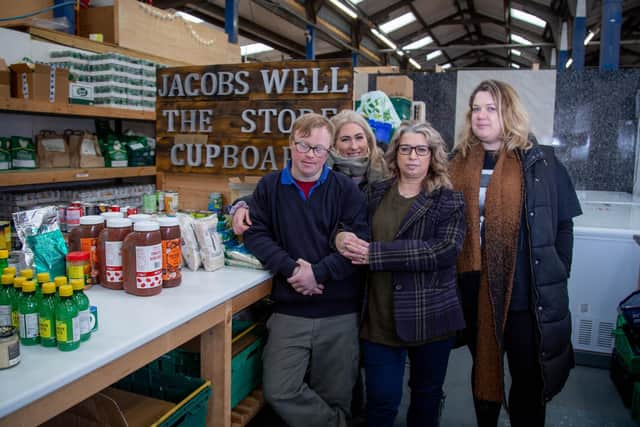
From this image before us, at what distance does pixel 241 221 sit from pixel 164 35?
9.38 ft

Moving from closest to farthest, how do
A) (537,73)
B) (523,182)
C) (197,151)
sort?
(523,182) < (197,151) < (537,73)

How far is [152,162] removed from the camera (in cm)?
409

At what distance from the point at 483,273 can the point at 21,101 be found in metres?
2.71

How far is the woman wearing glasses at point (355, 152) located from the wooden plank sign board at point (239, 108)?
0.26m

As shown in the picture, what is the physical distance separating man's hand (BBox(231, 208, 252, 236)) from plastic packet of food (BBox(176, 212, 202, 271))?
0.17 meters

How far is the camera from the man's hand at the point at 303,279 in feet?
6.20

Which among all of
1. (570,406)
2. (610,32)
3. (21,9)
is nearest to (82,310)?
A: (570,406)

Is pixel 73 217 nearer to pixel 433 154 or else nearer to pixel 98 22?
pixel 433 154

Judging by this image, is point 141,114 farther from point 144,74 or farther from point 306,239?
point 306,239

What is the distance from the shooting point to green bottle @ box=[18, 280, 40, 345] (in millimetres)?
1253

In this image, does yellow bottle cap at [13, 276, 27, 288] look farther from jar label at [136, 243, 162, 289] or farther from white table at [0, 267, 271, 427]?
jar label at [136, 243, 162, 289]

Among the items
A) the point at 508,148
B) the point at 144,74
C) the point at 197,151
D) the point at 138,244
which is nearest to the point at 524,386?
the point at 508,148

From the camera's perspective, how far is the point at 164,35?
4246mm

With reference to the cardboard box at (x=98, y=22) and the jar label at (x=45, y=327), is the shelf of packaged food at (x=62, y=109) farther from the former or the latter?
the jar label at (x=45, y=327)
